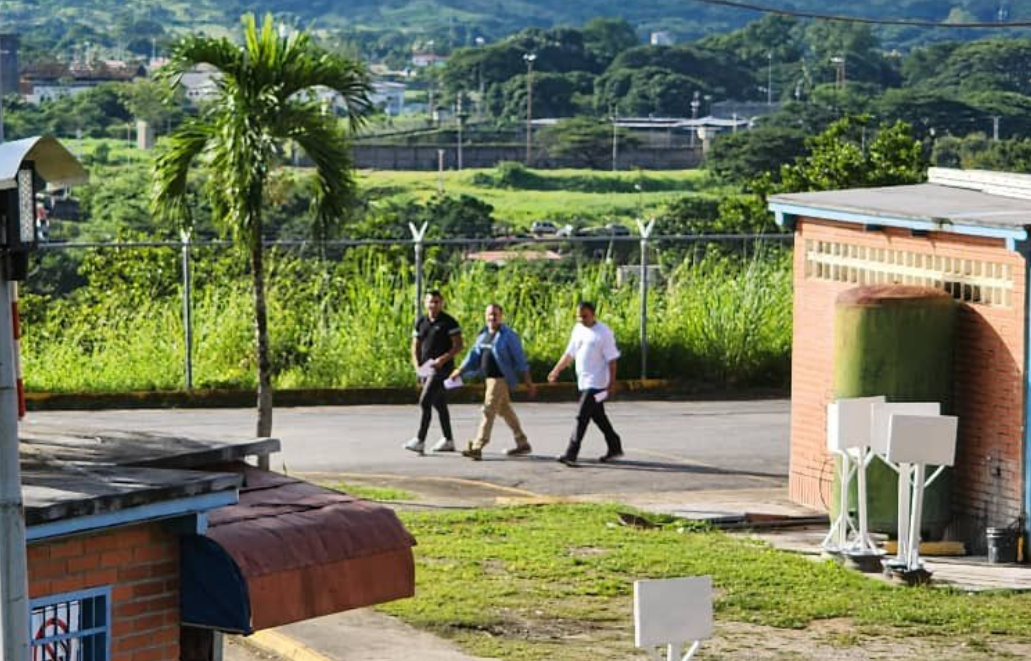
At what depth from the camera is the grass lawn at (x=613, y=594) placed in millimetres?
14508

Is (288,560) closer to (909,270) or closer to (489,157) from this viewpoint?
(909,270)

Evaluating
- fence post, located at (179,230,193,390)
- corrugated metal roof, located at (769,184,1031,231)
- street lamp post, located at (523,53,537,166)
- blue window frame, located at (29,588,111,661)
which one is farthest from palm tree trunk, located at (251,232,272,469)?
street lamp post, located at (523,53,537,166)

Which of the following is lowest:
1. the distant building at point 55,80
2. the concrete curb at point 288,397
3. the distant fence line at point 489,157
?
the concrete curb at point 288,397

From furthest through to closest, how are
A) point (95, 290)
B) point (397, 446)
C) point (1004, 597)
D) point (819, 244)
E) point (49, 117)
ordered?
point (49, 117) → point (95, 290) → point (397, 446) → point (819, 244) → point (1004, 597)

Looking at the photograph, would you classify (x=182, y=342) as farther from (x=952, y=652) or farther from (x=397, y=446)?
(x=952, y=652)

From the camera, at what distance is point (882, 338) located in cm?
1803

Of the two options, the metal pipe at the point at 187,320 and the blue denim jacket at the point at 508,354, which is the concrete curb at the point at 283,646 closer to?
the blue denim jacket at the point at 508,354

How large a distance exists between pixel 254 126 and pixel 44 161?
10422 millimetres

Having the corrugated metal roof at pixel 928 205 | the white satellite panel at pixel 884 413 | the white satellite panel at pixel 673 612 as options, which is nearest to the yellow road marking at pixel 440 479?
the corrugated metal roof at pixel 928 205

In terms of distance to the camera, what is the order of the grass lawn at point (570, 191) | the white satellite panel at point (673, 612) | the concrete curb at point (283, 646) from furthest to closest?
1. the grass lawn at point (570, 191)
2. the concrete curb at point (283, 646)
3. the white satellite panel at point (673, 612)

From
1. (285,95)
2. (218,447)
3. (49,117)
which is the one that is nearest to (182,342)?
(285,95)

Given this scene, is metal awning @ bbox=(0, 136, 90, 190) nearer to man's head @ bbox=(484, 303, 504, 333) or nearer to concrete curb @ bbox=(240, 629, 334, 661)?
concrete curb @ bbox=(240, 629, 334, 661)

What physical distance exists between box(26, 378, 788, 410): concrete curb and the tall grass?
0.25 metres

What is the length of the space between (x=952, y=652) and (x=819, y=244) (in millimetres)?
6432
